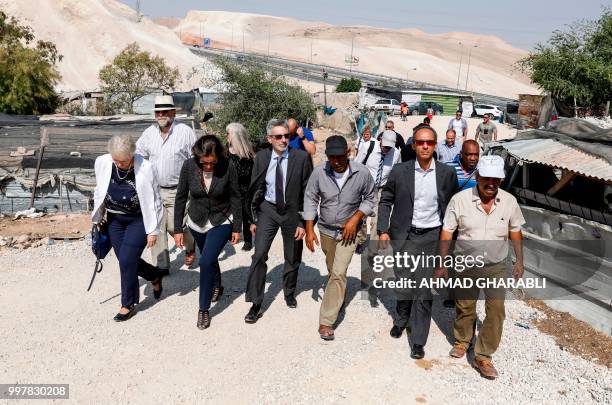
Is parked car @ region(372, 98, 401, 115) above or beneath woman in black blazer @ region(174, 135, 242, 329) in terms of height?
above

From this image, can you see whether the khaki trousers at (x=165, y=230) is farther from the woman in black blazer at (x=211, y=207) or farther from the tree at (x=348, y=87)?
the tree at (x=348, y=87)

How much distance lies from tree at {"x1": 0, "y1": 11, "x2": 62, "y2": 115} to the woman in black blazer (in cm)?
2364

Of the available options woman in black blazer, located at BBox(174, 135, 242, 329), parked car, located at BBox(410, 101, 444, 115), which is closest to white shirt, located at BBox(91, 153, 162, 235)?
woman in black blazer, located at BBox(174, 135, 242, 329)

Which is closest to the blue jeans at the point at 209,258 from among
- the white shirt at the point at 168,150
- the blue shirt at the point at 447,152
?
the white shirt at the point at 168,150

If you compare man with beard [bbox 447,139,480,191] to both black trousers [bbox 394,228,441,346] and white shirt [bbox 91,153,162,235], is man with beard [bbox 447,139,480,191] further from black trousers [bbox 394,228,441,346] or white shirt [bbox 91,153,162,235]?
white shirt [bbox 91,153,162,235]

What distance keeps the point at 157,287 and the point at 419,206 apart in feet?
9.69

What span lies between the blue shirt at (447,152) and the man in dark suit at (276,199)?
3.06m

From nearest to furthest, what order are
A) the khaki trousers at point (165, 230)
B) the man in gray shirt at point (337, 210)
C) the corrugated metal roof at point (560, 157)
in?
the man in gray shirt at point (337, 210), the corrugated metal roof at point (560, 157), the khaki trousers at point (165, 230)

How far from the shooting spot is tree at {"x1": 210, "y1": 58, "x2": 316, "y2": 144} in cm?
1717

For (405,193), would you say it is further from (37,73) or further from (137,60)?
(137,60)

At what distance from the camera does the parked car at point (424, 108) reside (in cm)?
4012

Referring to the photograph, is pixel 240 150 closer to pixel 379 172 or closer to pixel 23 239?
pixel 379 172

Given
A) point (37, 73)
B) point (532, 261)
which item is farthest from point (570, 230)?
point (37, 73)

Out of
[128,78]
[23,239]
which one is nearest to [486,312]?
[23,239]
